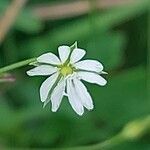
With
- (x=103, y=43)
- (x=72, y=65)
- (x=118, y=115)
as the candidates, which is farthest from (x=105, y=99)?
(x=72, y=65)

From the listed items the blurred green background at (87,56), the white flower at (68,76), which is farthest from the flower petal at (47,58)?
the blurred green background at (87,56)

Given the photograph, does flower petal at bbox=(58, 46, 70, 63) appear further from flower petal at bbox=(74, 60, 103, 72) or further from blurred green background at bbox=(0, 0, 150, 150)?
blurred green background at bbox=(0, 0, 150, 150)

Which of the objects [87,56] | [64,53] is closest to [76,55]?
[64,53]

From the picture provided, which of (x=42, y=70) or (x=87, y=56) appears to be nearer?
(x=42, y=70)

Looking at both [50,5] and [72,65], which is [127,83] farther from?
[72,65]

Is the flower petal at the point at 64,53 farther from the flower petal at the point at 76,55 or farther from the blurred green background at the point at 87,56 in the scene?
the blurred green background at the point at 87,56

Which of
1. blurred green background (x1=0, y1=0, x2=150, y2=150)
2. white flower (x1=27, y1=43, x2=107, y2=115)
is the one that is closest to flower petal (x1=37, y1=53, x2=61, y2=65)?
white flower (x1=27, y1=43, x2=107, y2=115)

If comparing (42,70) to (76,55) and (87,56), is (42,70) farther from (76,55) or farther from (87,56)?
(87,56)
